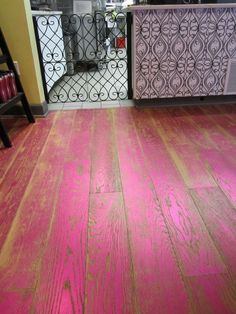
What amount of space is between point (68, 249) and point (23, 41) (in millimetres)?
1749

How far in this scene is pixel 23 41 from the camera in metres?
2.17

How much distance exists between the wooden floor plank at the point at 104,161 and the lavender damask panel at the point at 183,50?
0.56 metres

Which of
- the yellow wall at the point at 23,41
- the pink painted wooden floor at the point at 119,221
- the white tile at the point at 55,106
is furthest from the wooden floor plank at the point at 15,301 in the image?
the white tile at the point at 55,106

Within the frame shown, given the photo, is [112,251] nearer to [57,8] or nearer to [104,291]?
[104,291]

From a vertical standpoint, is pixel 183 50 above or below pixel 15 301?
above

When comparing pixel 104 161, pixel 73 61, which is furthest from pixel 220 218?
pixel 73 61

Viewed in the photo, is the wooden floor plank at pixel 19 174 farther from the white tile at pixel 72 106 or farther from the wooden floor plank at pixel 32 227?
the white tile at pixel 72 106

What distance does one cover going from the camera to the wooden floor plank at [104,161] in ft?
4.77

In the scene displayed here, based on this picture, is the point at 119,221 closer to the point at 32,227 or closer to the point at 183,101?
the point at 32,227

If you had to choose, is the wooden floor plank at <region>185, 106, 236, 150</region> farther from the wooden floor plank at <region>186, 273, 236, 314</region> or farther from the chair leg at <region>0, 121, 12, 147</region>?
the chair leg at <region>0, 121, 12, 147</region>

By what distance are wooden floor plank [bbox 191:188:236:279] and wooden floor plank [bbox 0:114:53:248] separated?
33.2 inches

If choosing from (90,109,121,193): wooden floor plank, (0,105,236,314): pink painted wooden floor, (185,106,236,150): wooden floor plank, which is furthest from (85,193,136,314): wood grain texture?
(185,106,236,150): wooden floor plank

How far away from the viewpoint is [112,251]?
1051mm

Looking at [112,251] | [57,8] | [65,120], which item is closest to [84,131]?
[65,120]
